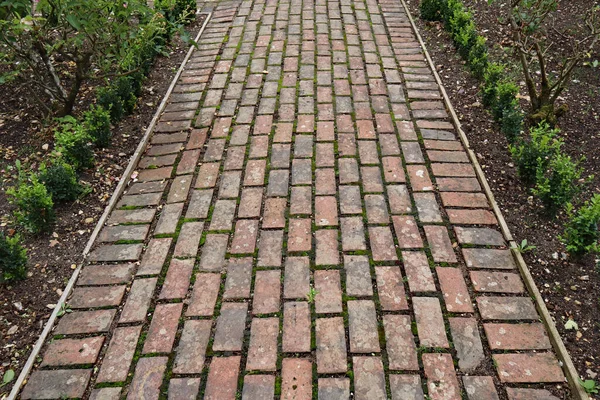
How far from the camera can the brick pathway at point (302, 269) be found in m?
2.52

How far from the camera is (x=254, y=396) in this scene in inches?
95.0

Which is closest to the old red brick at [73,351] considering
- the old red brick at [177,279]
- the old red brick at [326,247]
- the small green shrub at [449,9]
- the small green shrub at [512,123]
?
the old red brick at [177,279]

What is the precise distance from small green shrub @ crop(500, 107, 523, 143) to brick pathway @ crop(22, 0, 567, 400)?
44 centimetres

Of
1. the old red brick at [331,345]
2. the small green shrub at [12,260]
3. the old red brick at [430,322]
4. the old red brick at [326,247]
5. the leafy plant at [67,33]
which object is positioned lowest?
the old red brick at [430,322]

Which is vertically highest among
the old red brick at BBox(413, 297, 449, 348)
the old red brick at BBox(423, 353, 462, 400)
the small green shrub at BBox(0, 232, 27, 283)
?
the small green shrub at BBox(0, 232, 27, 283)

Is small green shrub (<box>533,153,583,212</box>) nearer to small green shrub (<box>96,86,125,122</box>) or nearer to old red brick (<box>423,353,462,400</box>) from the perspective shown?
old red brick (<box>423,353,462,400</box>)

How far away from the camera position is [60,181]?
3.49 meters

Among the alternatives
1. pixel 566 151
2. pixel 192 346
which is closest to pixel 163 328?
pixel 192 346

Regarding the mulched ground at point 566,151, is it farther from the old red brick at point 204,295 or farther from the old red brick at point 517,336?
the old red brick at point 204,295

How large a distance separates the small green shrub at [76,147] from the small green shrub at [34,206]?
44cm

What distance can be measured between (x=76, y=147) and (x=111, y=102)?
28.6 inches

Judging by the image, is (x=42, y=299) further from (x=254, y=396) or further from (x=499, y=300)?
(x=499, y=300)

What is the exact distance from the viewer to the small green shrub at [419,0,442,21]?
19.9ft

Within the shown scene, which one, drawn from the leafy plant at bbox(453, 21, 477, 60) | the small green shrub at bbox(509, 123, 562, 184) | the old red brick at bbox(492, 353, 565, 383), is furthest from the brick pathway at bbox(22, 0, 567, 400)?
the leafy plant at bbox(453, 21, 477, 60)
